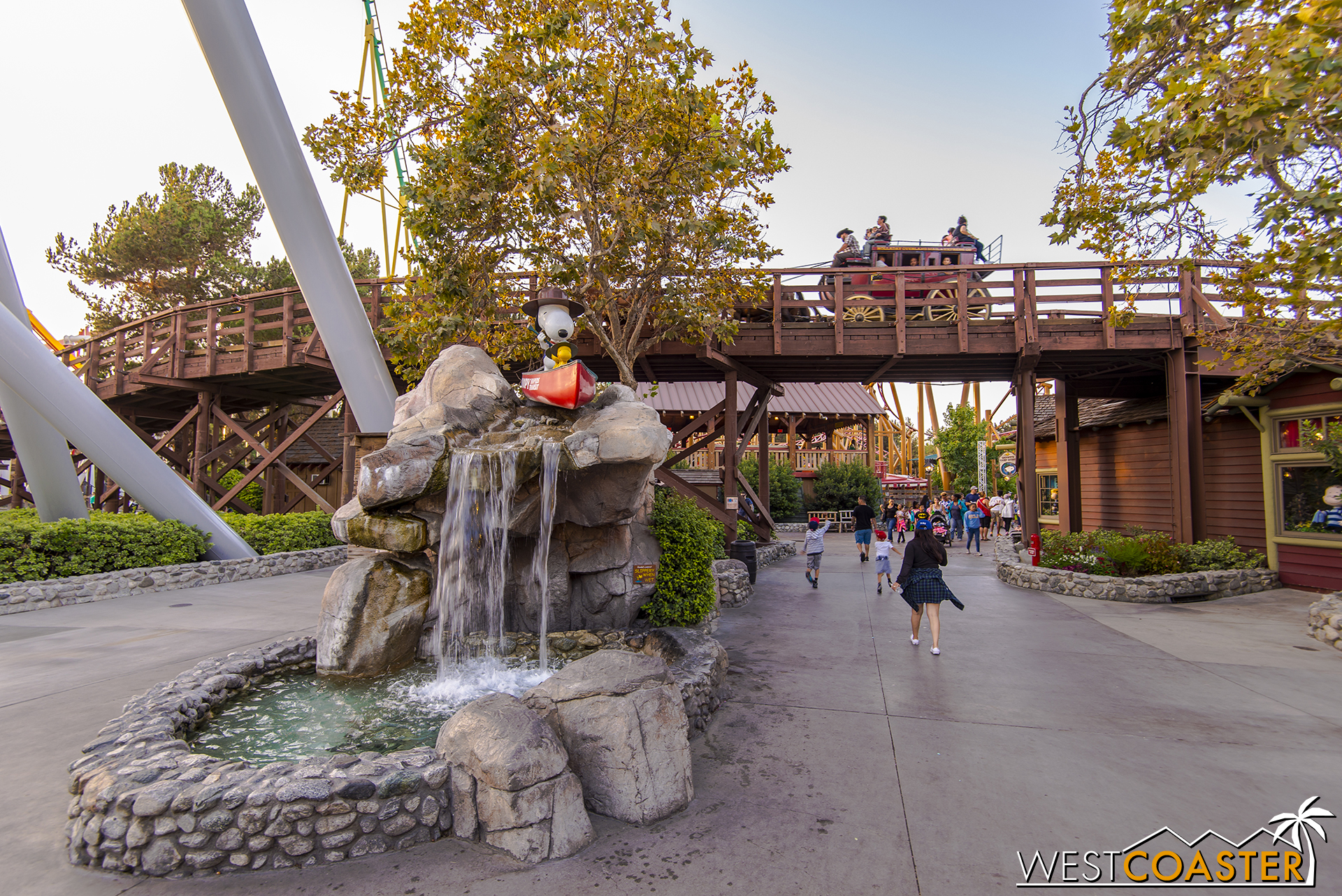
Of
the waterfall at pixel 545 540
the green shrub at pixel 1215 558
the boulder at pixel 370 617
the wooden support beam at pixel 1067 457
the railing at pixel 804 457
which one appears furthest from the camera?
the railing at pixel 804 457

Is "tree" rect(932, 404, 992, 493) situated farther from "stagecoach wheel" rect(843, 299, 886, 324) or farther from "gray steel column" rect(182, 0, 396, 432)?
"gray steel column" rect(182, 0, 396, 432)

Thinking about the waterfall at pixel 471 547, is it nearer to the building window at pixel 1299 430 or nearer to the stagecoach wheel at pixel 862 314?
the stagecoach wheel at pixel 862 314

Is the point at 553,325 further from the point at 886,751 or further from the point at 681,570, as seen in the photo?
the point at 886,751

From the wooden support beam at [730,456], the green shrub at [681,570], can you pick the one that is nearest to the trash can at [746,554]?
the wooden support beam at [730,456]

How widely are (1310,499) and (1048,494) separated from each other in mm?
10197

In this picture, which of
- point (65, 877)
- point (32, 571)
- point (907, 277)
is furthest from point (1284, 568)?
point (32, 571)

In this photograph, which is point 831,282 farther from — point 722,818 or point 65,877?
point 65,877

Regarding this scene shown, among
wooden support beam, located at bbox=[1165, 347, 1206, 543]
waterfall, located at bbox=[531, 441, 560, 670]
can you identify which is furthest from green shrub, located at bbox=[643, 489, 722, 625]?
wooden support beam, located at bbox=[1165, 347, 1206, 543]

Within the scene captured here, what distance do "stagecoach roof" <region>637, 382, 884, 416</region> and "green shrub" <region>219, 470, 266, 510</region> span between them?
14468mm

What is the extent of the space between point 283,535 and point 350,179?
8.69m

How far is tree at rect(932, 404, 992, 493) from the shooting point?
1342 inches

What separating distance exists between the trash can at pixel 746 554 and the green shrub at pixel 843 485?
13.7 meters

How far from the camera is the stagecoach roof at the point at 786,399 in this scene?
24.7 meters

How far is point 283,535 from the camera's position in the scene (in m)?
14.7
